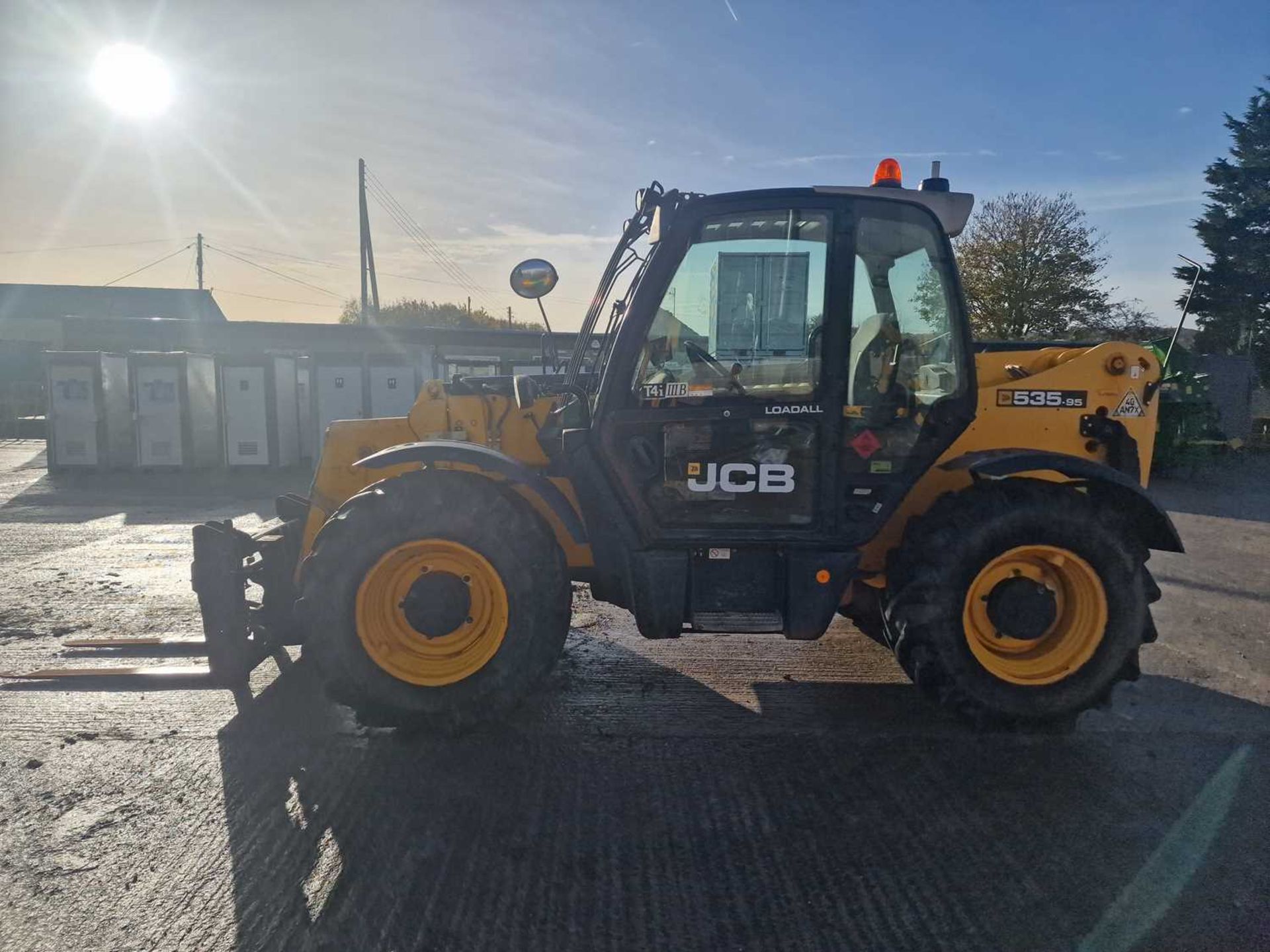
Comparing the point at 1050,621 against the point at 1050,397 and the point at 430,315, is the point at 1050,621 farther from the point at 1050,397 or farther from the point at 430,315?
the point at 430,315

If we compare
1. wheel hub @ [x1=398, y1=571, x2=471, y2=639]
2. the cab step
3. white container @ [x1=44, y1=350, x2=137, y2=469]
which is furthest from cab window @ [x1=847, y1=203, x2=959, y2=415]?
white container @ [x1=44, y1=350, x2=137, y2=469]

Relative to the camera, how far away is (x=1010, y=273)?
1989 centimetres

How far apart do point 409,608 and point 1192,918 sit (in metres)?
3.15

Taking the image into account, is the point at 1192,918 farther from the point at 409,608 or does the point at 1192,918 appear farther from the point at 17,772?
the point at 17,772

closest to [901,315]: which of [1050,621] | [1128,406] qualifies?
[1128,406]

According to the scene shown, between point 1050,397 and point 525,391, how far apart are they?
2.75m

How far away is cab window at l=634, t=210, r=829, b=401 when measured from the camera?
3793 millimetres

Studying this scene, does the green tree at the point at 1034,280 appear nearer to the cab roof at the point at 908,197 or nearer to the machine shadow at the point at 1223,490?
the machine shadow at the point at 1223,490

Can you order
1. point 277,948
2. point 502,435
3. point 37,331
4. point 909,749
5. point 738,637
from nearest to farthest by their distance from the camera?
1. point 277,948
2. point 909,749
3. point 502,435
4. point 738,637
5. point 37,331

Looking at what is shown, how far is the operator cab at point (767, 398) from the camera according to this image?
3.79 m

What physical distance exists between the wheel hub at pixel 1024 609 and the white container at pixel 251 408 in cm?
1383

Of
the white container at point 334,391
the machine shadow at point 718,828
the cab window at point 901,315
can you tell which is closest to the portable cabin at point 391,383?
the white container at point 334,391

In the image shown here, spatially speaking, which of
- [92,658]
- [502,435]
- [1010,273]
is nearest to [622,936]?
[502,435]

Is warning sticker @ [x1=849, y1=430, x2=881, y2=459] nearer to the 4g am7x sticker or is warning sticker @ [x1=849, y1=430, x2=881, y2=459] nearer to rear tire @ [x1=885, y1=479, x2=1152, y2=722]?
rear tire @ [x1=885, y1=479, x2=1152, y2=722]
